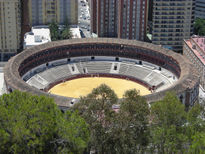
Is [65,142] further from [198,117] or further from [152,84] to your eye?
[152,84]

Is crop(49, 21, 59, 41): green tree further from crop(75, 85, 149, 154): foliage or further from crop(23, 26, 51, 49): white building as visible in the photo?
crop(75, 85, 149, 154): foliage

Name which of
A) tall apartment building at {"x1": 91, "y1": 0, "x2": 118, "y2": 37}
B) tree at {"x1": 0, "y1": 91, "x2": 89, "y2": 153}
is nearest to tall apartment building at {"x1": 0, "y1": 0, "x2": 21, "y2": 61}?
tall apartment building at {"x1": 91, "y1": 0, "x2": 118, "y2": 37}

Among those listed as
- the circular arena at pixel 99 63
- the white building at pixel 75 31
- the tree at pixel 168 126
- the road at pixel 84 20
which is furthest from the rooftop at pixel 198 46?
the tree at pixel 168 126

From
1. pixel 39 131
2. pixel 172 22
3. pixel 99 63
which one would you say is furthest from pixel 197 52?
pixel 39 131

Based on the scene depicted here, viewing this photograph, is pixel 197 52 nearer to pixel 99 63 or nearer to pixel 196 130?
pixel 99 63

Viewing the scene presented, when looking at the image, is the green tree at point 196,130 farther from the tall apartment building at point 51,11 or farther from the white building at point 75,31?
the tall apartment building at point 51,11

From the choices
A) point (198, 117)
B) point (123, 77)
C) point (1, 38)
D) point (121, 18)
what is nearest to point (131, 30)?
point (121, 18)
